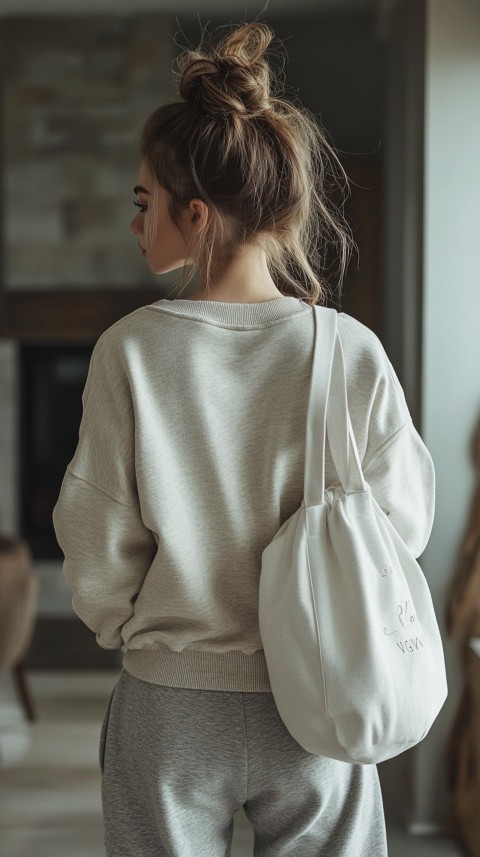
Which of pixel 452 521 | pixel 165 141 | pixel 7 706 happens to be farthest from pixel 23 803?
pixel 165 141

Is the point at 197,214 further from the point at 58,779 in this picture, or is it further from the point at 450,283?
the point at 58,779

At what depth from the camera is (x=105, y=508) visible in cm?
78

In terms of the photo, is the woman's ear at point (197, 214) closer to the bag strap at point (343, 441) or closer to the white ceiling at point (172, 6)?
the bag strap at point (343, 441)

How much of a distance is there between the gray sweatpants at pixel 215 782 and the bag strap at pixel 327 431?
19 centimetres

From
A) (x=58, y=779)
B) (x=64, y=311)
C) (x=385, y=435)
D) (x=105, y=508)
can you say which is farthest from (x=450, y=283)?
(x=64, y=311)

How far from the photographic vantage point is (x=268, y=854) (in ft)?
2.72

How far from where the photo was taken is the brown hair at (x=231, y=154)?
0.76 metres

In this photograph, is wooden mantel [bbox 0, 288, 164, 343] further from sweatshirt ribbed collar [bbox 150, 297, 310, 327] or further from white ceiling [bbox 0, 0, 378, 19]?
sweatshirt ribbed collar [bbox 150, 297, 310, 327]

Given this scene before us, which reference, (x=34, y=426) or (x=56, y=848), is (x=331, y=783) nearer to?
(x=56, y=848)

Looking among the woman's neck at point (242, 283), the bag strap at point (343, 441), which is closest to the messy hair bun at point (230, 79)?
the woman's neck at point (242, 283)

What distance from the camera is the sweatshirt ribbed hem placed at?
2.56ft

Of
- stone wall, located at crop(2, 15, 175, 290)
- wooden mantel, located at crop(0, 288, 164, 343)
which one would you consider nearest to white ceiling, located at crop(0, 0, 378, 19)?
stone wall, located at crop(2, 15, 175, 290)

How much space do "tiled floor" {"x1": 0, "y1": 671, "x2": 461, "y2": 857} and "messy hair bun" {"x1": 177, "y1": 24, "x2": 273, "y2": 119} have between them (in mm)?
1602

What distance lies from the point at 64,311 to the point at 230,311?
108 inches
